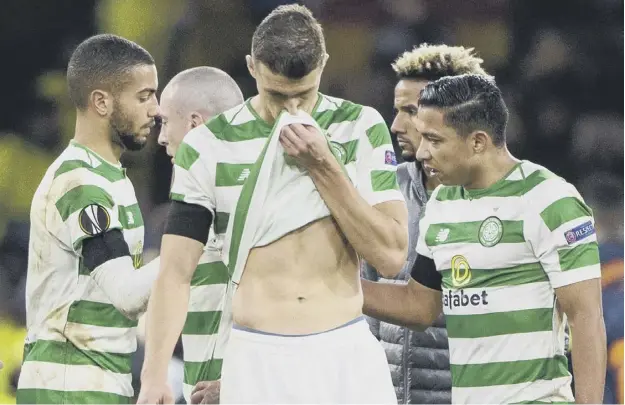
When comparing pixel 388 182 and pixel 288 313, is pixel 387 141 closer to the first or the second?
pixel 388 182

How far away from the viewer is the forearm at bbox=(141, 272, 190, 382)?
8.42 ft

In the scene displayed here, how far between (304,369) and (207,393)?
53cm

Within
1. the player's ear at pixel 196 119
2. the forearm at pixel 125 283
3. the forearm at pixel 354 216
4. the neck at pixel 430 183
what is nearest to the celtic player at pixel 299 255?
the forearm at pixel 354 216

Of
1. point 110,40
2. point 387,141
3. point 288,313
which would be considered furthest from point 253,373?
point 110,40

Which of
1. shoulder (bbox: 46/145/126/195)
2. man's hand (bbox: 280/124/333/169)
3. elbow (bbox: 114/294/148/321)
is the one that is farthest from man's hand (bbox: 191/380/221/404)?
man's hand (bbox: 280/124/333/169)

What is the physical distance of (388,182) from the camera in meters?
2.59

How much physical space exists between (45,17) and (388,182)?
4173mm

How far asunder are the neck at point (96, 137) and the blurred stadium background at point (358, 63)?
87.2 inches

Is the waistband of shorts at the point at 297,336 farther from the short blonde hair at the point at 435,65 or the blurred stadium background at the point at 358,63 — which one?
the blurred stadium background at the point at 358,63

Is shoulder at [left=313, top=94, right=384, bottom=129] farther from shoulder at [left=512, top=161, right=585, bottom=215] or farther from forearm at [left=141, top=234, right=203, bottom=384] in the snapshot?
shoulder at [left=512, top=161, right=585, bottom=215]

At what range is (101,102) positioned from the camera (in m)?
3.36

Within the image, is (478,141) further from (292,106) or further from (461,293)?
(292,106)

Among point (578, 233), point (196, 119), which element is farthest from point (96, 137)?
point (578, 233)

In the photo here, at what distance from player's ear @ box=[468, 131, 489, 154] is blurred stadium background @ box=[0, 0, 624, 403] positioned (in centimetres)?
269
